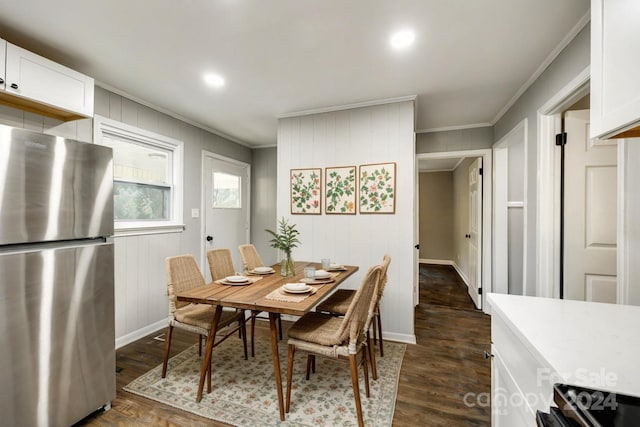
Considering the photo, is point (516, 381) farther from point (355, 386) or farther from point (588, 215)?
point (588, 215)

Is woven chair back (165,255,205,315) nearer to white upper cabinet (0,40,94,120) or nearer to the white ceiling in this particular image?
white upper cabinet (0,40,94,120)

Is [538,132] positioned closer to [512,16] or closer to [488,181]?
[512,16]

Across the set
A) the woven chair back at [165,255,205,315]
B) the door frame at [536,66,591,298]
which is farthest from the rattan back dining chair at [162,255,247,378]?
the door frame at [536,66,591,298]

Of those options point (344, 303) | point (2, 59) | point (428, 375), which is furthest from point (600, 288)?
point (2, 59)

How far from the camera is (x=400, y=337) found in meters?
2.90

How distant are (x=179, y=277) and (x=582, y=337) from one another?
2347 millimetres

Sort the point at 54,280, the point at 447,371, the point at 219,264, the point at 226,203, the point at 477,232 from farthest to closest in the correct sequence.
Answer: the point at 226,203
the point at 477,232
the point at 219,264
the point at 447,371
the point at 54,280

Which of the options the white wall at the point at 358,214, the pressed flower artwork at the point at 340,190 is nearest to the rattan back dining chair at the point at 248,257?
the white wall at the point at 358,214

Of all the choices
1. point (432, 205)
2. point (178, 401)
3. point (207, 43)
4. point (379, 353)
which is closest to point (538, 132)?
point (379, 353)

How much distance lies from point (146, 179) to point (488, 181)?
13.5 ft

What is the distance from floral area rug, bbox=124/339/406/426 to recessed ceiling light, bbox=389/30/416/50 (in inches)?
96.1

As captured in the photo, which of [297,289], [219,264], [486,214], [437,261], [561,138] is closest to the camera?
[297,289]

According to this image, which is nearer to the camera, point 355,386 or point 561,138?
point 355,386

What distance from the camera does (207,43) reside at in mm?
1973
